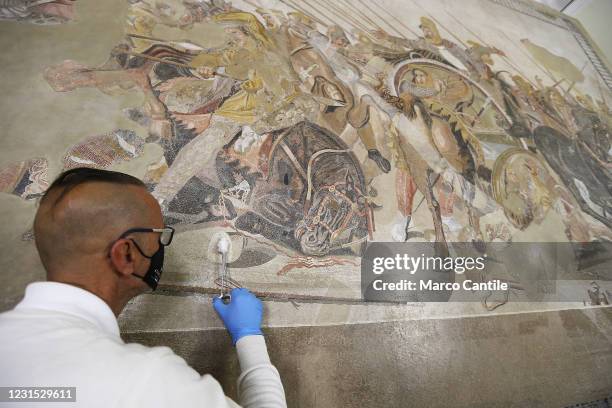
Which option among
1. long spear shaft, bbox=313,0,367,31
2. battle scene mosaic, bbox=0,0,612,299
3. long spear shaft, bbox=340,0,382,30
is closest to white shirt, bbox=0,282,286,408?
battle scene mosaic, bbox=0,0,612,299

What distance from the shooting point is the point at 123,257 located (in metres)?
1.53

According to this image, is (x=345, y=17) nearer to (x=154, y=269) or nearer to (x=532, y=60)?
(x=532, y=60)

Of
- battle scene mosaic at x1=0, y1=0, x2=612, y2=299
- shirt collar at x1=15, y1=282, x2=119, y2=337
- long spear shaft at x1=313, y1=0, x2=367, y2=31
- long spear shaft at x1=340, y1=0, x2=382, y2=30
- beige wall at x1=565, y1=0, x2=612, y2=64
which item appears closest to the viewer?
shirt collar at x1=15, y1=282, x2=119, y2=337

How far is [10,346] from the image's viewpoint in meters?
1.15

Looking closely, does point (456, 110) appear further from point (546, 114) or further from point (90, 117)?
point (90, 117)

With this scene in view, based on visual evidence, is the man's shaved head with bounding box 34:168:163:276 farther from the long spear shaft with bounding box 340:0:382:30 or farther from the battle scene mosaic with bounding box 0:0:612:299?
the long spear shaft with bounding box 340:0:382:30

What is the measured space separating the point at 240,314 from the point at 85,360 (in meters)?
0.99

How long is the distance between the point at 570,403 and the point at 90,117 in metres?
4.02

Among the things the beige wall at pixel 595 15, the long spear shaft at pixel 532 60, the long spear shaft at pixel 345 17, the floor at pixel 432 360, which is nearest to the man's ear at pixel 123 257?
the floor at pixel 432 360

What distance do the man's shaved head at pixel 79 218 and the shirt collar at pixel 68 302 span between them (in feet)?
0.31

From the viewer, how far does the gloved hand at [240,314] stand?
207cm

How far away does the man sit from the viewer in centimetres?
114

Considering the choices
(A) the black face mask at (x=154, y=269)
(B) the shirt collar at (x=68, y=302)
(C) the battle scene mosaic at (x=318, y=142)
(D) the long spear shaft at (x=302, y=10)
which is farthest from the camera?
(D) the long spear shaft at (x=302, y=10)

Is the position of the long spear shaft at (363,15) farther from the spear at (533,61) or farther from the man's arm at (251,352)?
the man's arm at (251,352)
